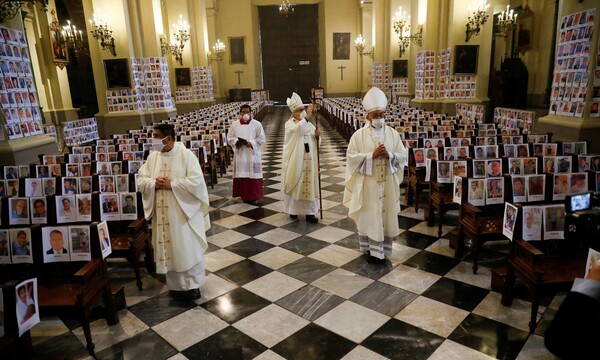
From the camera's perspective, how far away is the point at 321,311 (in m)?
3.76

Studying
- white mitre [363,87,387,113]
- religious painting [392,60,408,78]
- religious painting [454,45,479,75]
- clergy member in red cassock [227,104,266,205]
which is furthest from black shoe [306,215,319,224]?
religious painting [392,60,408,78]

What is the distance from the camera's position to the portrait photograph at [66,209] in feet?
13.3

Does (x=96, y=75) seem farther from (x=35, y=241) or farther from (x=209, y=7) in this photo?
(x=209, y=7)

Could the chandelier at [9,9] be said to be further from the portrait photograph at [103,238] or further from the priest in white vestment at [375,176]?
the priest in white vestment at [375,176]

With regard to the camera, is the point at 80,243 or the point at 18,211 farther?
the point at 18,211

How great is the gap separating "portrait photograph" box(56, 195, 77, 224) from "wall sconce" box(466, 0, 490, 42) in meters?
12.5

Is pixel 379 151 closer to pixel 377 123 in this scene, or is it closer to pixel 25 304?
pixel 377 123

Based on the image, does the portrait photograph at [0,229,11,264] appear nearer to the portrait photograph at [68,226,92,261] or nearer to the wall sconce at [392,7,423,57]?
the portrait photograph at [68,226,92,261]

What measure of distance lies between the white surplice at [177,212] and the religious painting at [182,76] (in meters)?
17.9

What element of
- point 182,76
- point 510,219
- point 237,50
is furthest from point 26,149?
point 237,50

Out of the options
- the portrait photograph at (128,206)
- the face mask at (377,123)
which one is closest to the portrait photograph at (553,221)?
the face mask at (377,123)

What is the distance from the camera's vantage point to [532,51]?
18203 mm

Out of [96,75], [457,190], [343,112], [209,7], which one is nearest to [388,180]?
[457,190]

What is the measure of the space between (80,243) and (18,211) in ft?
4.31
